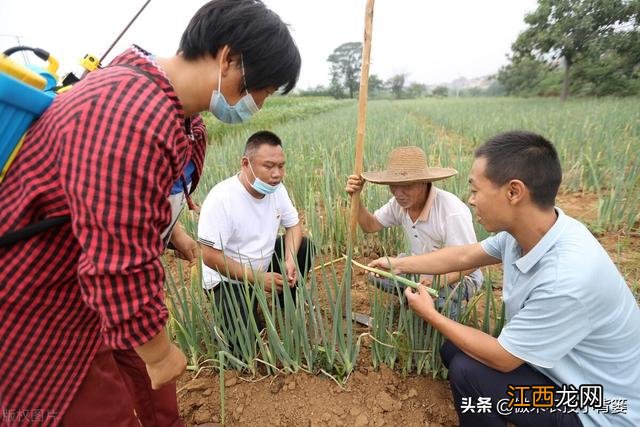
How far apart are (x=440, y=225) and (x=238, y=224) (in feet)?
3.21

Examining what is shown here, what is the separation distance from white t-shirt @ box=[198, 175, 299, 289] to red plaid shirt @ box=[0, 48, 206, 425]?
90 centimetres

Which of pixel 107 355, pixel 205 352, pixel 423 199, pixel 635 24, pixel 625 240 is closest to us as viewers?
pixel 107 355

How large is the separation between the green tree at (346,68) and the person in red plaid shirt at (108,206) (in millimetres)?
47034

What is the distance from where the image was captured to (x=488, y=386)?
1.18 m

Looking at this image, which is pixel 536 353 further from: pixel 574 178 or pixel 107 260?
pixel 574 178

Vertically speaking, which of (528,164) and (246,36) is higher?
(246,36)

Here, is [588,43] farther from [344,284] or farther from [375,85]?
[375,85]

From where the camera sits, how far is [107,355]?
3.09ft

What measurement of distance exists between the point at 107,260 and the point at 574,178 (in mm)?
4165

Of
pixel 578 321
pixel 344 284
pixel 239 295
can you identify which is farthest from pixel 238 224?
pixel 578 321

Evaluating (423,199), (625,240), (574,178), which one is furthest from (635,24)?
(423,199)

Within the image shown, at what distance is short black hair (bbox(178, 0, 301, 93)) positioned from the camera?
0.76m

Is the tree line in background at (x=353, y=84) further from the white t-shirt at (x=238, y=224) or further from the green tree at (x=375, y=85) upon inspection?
the white t-shirt at (x=238, y=224)

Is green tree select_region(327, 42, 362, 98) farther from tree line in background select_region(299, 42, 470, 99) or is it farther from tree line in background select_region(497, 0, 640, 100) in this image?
tree line in background select_region(497, 0, 640, 100)
